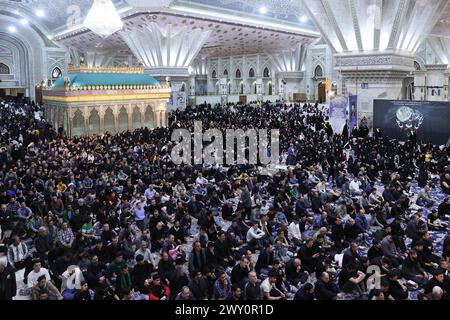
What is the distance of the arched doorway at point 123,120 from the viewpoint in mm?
18203

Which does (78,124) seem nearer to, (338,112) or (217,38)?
(338,112)

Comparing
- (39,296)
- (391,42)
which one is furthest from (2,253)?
(391,42)

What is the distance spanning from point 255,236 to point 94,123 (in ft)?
41.8

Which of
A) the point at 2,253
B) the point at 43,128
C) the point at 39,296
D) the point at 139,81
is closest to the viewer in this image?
the point at 39,296

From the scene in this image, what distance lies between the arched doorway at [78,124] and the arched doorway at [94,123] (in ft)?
1.12

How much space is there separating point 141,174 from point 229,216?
9.74ft

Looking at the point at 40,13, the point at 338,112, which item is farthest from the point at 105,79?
the point at 40,13

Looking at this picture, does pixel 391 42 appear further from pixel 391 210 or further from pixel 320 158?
pixel 391 210

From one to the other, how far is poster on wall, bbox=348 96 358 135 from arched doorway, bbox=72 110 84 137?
10.2 metres

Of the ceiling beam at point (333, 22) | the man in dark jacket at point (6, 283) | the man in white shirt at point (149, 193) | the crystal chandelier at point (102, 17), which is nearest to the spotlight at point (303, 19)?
the ceiling beam at point (333, 22)

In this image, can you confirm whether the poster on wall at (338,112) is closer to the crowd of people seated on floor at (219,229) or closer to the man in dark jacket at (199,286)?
the crowd of people seated on floor at (219,229)

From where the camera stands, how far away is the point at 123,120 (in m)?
18.4

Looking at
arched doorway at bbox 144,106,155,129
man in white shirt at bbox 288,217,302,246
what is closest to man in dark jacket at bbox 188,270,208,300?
man in white shirt at bbox 288,217,302,246

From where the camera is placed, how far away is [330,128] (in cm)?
1543
